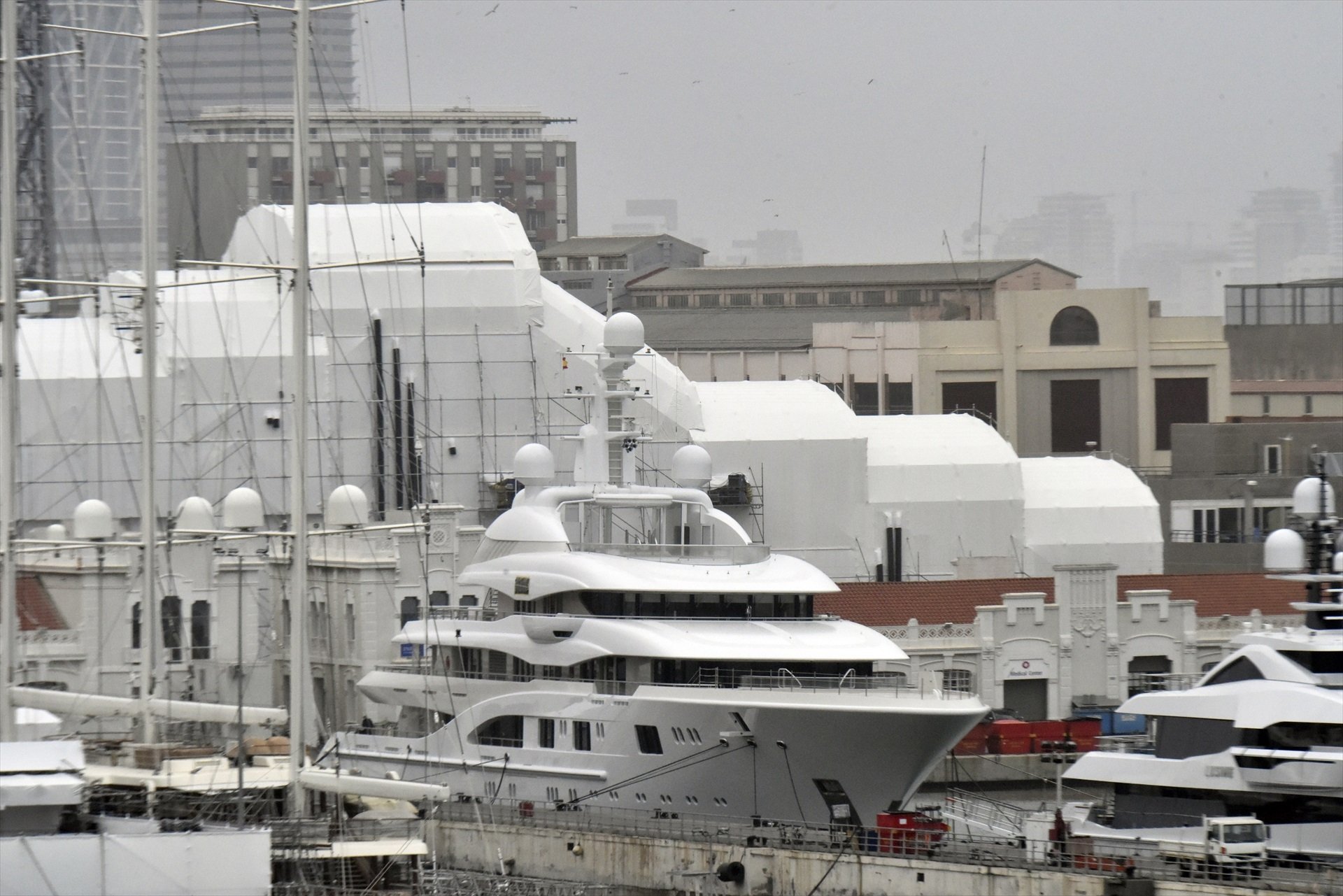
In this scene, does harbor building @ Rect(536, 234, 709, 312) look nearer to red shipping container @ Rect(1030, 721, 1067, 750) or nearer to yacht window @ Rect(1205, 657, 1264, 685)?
red shipping container @ Rect(1030, 721, 1067, 750)

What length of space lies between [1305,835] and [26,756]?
20932 mm

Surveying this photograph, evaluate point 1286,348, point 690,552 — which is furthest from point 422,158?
point 690,552

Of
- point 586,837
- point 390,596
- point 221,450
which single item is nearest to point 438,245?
point 221,450

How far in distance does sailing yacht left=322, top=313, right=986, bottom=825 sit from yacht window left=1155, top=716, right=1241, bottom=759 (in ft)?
13.5

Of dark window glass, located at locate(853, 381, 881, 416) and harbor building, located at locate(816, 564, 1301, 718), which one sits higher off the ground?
dark window glass, located at locate(853, 381, 881, 416)

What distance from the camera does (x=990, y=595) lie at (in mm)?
66188

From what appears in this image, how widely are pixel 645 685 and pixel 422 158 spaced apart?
114843mm

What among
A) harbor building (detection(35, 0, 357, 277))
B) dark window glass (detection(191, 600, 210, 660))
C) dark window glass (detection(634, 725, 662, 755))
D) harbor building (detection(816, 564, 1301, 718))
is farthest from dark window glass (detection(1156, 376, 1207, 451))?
dark window glass (detection(634, 725, 662, 755))

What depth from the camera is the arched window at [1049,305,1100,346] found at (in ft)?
328

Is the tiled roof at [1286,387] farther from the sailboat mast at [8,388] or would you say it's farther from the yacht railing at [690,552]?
the sailboat mast at [8,388]

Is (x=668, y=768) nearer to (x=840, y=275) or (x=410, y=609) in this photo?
(x=410, y=609)

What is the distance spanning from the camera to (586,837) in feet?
143

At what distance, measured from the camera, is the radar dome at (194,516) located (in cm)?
6500

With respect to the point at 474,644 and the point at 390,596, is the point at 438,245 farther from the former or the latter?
the point at 474,644
